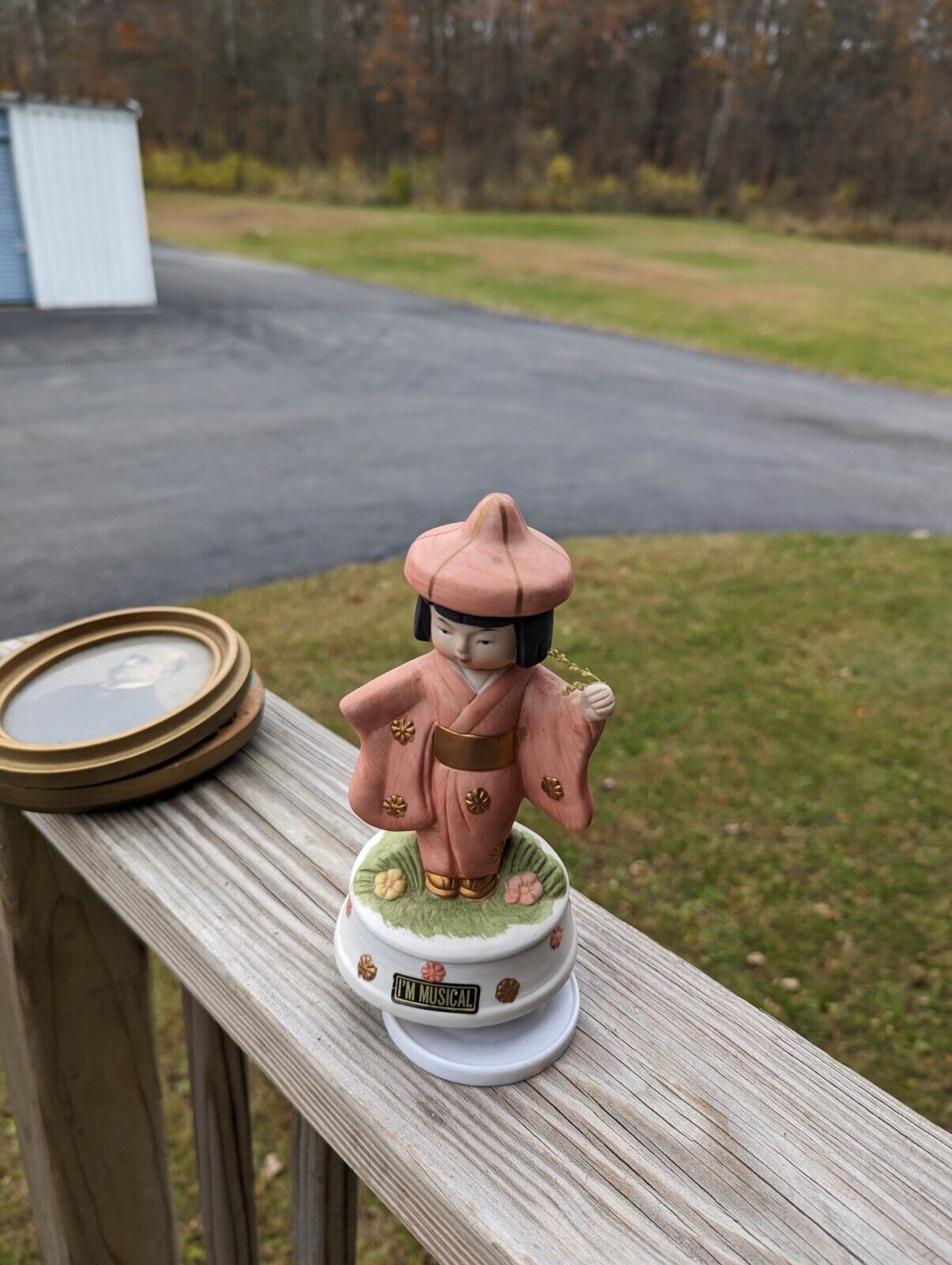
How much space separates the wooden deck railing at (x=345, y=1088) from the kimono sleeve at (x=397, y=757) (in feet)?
0.81

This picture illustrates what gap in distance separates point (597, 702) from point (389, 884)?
35cm

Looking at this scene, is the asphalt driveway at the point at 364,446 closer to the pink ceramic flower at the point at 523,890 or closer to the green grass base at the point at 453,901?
the green grass base at the point at 453,901

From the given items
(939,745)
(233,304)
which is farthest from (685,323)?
(939,745)

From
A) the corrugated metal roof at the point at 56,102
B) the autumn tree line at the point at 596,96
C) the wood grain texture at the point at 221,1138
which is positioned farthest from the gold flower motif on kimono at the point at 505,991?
the autumn tree line at the point at 596,96

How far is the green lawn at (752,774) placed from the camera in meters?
2.74

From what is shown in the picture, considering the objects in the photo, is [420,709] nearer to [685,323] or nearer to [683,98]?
[685,323]

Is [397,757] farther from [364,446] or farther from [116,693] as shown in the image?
[364,446]

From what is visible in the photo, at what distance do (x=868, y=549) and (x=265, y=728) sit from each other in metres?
5.35

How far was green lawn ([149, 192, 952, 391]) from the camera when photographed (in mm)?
12930

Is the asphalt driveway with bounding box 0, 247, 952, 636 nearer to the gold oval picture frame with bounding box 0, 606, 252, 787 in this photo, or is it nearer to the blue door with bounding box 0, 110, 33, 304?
the blue door with bounding box 0, 110, 33, 304

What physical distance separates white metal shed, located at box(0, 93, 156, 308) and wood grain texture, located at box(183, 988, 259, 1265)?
13.1 meters

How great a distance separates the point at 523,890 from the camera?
111 centimetres

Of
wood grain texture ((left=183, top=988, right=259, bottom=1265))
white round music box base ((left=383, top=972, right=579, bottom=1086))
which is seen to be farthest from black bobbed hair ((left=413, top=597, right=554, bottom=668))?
wood grain texture ((left=183, top=988, right=259, bottom=1265))

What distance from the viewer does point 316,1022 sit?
108 centimetres
